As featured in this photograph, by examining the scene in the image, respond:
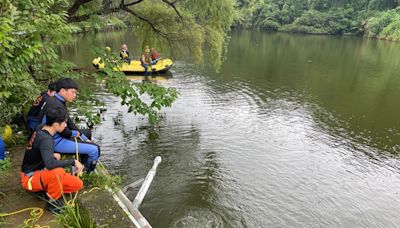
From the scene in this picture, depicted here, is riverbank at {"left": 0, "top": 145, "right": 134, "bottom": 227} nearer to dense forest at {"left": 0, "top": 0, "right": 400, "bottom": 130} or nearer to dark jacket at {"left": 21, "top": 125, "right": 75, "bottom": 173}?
dark jacket at {"left": 21, "top": 125, "right": 75, "bottom": 173}

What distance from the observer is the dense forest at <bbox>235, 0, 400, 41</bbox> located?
51438 mm

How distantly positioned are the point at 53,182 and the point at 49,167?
25cm

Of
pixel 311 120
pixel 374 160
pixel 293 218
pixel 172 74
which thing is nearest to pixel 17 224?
pixel 293 218

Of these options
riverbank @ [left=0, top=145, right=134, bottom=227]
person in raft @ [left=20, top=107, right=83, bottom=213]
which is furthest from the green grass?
person in raft @ [left=20, top=107, right=83, bottom=213]

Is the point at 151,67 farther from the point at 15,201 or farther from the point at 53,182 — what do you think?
the point at 53,182

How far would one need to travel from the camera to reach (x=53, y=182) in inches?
161

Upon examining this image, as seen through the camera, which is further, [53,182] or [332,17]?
[332,17]

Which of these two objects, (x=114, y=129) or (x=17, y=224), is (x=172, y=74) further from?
(x=17, y=224)

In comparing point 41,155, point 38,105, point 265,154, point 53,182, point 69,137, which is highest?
point 38,105

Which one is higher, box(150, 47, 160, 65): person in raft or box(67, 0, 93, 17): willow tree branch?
box(67, 0, 93, 17): willow tree branch

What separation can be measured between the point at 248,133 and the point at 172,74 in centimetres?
966

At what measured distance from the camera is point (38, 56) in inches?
225

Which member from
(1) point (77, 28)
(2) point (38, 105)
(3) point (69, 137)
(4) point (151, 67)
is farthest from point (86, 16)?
(4) point (151, 67)

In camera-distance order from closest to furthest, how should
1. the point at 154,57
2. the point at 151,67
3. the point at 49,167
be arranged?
1. the point at 49,167
2. the point at 151,67
3. the point at 154,57
